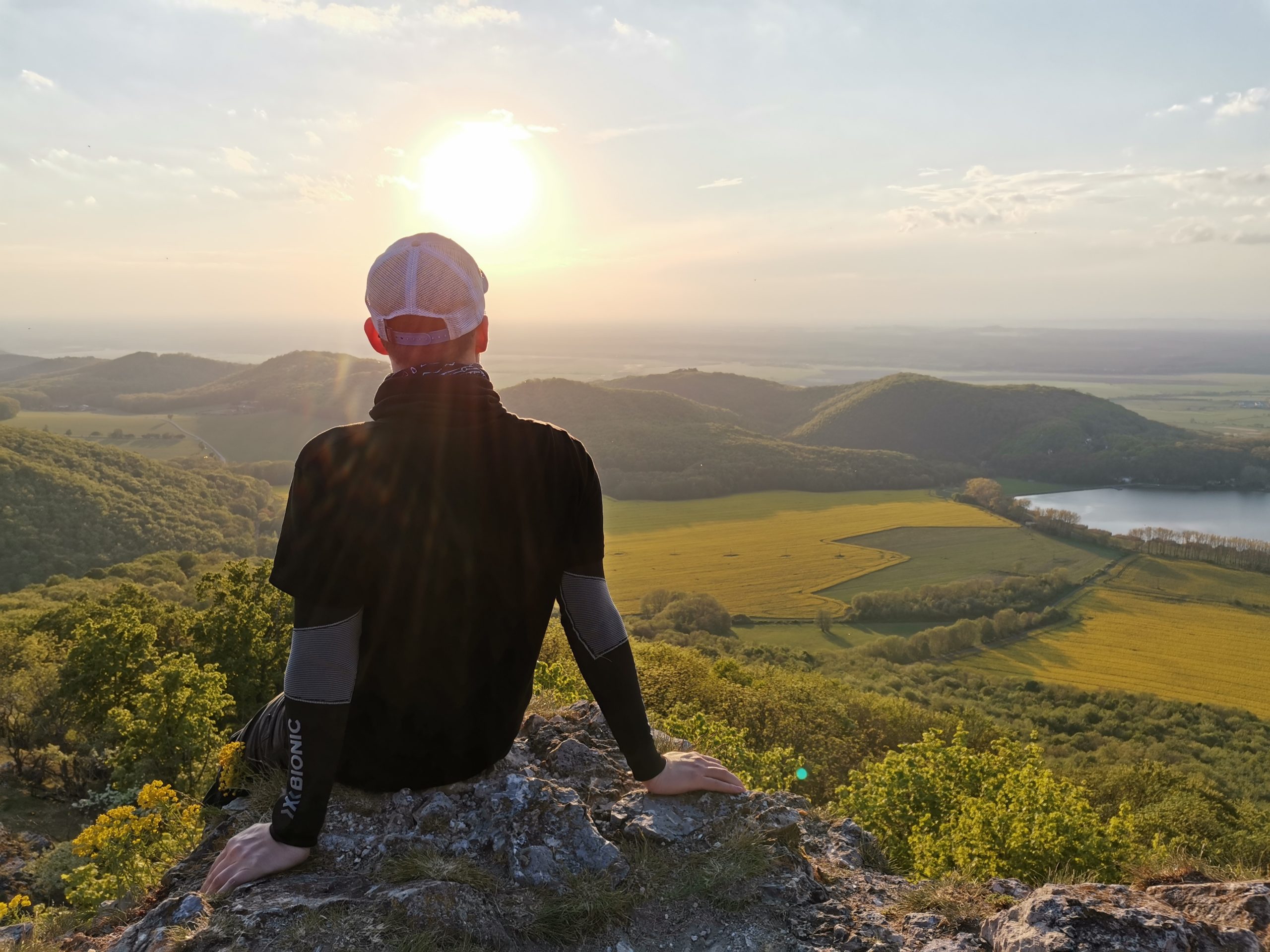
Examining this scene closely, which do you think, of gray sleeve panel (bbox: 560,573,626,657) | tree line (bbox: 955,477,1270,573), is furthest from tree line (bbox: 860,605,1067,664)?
gray sleeve panel (bbox: 560,573,626,657)

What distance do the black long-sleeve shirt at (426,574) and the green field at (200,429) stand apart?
14765 cm

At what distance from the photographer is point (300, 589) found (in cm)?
296

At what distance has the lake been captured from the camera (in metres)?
116

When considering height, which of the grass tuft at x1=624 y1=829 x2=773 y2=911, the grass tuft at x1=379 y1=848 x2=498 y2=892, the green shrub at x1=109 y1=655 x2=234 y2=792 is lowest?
the green shrub at x1=109 y1=655 x2=234 y2=792

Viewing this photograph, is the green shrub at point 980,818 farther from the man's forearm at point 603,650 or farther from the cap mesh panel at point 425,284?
the cap mesh panel at point 425,284

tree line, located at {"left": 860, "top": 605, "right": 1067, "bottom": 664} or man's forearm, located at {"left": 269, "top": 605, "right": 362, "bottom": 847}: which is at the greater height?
man's forearm, located at {"left": 269, "top": 605, "right": 362, "bottom": 847}

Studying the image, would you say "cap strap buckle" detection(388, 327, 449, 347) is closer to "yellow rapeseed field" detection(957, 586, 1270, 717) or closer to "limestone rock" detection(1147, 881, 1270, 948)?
"limestone rock" detection(1147, 881, 1270, 948)

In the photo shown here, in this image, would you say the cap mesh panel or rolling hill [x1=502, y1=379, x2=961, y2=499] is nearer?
the cap mesh panel

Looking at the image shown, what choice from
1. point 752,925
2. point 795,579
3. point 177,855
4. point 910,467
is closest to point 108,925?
point 177,855

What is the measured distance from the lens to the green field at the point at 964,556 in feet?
286

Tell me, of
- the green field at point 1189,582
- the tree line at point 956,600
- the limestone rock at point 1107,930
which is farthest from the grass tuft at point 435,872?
the green field at point 1189,582

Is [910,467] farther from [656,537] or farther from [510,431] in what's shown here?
[510,431]

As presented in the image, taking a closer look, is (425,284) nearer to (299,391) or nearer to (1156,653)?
(1156,653)

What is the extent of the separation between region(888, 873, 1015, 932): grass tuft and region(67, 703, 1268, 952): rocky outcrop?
22 millimetres
